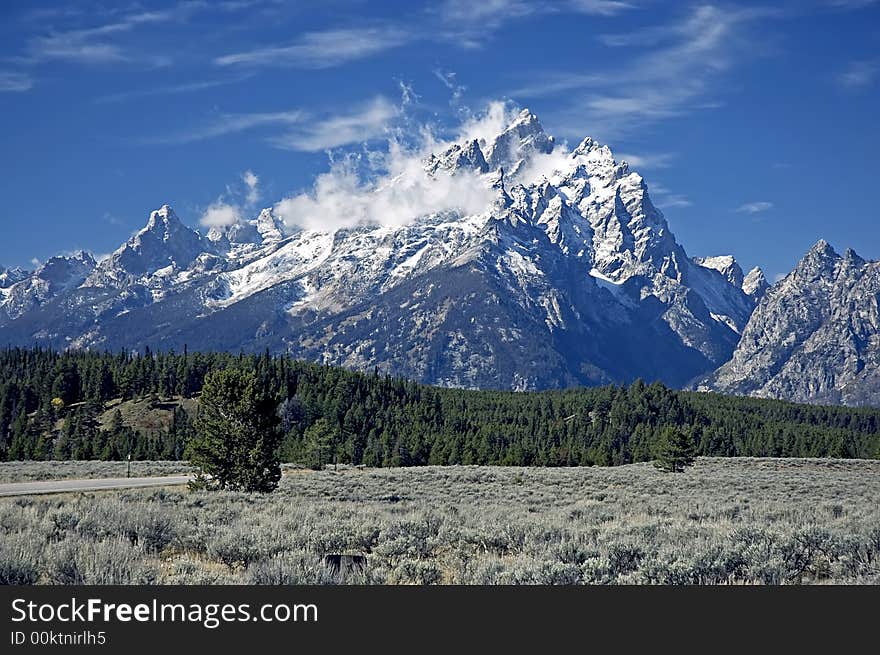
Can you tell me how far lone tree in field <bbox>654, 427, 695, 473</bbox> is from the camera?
225 feet

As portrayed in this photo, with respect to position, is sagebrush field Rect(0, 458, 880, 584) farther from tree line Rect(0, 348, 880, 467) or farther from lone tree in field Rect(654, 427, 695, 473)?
tree line Rect(0, 348, 880, 467)

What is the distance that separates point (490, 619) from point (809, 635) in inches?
127

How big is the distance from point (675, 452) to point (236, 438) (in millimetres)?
45573

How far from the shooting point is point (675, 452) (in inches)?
2714

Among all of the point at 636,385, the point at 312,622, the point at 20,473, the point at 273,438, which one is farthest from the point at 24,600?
the point at 636,385

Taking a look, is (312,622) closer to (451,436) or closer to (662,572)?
(662,572)

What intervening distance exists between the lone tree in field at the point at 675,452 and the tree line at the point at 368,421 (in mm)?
24017

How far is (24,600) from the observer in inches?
328

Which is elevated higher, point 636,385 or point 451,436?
point 636,385

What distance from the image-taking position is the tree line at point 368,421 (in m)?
100

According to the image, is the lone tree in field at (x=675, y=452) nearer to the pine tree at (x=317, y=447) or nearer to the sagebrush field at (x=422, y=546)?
the pine tree at (x=317, y=447)

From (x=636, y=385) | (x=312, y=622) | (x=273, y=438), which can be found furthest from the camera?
(x=636, y=385)

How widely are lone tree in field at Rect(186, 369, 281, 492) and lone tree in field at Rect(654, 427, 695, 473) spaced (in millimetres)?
42510

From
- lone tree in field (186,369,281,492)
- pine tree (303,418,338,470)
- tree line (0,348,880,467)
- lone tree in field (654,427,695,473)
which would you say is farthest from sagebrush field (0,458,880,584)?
tree line (0,348,880,467)
